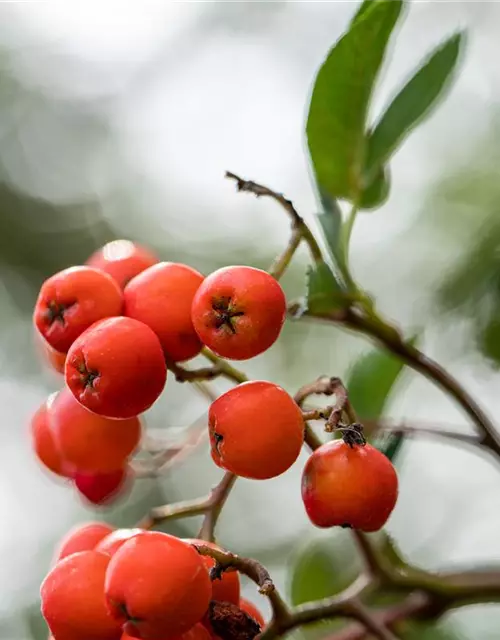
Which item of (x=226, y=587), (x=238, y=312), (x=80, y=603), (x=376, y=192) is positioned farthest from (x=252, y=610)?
(x=376, y=192)

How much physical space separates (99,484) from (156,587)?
0.29 meters

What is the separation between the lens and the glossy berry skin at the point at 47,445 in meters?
0.89

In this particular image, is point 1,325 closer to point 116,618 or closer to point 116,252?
point 116,252

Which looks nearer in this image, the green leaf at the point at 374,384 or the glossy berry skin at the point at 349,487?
the glossy berry skin at the point at 349,487

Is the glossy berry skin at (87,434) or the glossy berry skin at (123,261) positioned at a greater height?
the glossy berry skin at (123,261)

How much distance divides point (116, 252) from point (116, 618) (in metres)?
0.38

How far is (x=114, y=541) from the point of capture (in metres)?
0.73

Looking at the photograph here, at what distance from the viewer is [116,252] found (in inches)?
35.0

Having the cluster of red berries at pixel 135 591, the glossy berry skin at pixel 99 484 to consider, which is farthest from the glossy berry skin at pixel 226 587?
the glossy berry skin at pixel 99 484

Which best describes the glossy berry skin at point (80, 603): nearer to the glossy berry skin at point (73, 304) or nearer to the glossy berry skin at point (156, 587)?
the glossy berry skin at point (156, 587)

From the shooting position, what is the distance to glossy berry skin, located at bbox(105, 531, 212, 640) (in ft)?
2.07

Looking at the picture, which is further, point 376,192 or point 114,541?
point 376,192

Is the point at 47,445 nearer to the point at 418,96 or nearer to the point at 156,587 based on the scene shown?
the point at 156,587

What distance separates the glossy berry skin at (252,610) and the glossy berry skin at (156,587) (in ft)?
0.39
